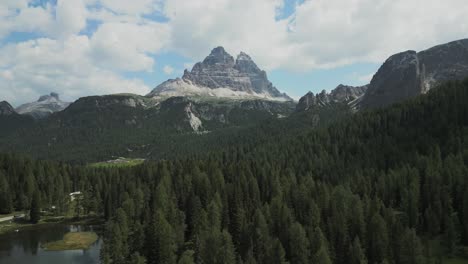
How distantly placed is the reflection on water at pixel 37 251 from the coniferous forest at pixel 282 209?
9.19 meters

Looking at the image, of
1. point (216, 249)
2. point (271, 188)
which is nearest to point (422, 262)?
point (216, 249)

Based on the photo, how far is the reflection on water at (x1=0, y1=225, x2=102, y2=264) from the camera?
107812 mm

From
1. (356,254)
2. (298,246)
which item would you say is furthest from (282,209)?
(356,254)

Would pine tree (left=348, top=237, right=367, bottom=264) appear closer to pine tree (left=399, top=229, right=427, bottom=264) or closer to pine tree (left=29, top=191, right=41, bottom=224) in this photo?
pine tree (left=399, top=229, right=427, bottom=264)

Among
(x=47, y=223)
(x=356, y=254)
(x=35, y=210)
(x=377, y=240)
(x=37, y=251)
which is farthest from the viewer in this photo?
(x=47, y=223)

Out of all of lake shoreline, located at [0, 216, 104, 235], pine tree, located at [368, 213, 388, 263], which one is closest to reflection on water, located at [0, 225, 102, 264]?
lake shoreline, located at [0, 216, 104, 235]

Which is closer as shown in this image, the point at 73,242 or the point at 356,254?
the point at 356,254

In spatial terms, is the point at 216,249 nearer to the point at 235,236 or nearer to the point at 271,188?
the point at 235,236

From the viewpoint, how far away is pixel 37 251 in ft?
387

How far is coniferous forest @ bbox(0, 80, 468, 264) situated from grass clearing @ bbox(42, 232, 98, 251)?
10389mm

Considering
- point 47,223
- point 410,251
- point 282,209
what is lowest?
point 47,223

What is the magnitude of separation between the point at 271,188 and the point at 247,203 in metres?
23.6

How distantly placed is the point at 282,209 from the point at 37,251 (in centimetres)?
6950

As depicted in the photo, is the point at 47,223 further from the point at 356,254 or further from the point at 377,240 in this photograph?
the point at 377,240
